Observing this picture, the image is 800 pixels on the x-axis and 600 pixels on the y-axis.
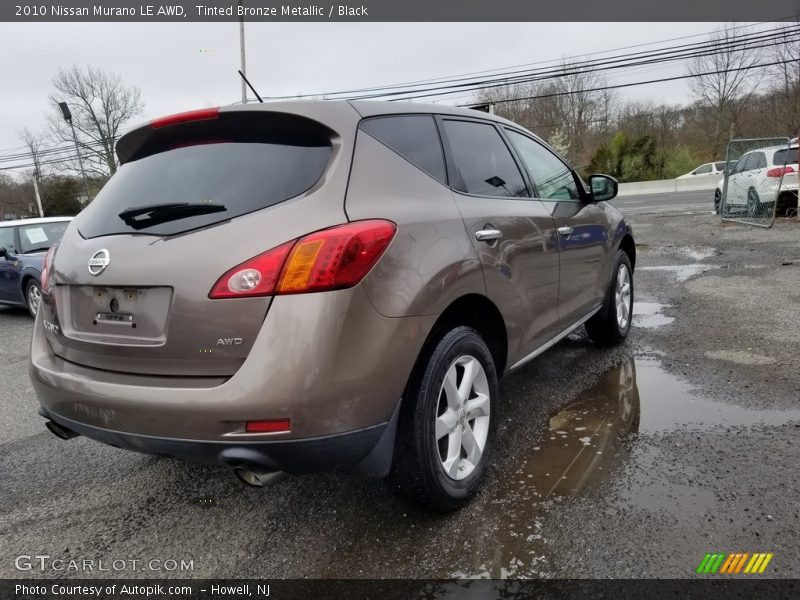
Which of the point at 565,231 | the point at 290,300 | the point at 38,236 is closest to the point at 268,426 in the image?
the point at 290,300

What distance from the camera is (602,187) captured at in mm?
4266

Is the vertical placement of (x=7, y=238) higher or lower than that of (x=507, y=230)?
lower

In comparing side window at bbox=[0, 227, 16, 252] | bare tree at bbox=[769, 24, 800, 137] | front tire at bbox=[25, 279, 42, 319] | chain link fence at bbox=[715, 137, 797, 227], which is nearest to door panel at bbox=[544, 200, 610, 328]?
front tire at bbox=[25, 279, 42, 319]

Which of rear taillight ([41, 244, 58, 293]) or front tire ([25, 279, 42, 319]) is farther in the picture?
front tire ([25, 279, 42, 319])

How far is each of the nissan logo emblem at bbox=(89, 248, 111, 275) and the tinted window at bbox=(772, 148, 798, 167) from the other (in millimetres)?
14263

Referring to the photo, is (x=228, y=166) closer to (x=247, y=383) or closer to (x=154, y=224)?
(x=154, y=224)

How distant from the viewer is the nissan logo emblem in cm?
215

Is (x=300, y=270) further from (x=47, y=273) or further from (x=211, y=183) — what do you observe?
(x=47, y=273)

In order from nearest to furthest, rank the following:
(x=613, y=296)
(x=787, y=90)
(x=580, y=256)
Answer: (x=580, y=256), (x=613, y=296), (x=787, y=90)

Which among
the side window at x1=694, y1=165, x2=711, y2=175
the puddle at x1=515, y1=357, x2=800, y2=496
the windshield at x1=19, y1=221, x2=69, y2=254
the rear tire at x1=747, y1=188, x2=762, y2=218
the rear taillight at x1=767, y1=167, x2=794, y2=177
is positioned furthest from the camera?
the side window at x1=694, y1=165, x2=711, y2=175

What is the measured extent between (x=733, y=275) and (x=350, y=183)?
7.09 m

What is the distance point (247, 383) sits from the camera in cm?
186

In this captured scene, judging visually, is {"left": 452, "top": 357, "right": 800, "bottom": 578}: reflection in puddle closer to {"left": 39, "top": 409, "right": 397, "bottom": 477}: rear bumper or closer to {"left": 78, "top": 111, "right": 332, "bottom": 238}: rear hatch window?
{"left": 39, "top": 409, "right": 397, "bottom": 477}: rear bumper

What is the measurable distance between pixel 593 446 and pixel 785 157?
41.5 feet
